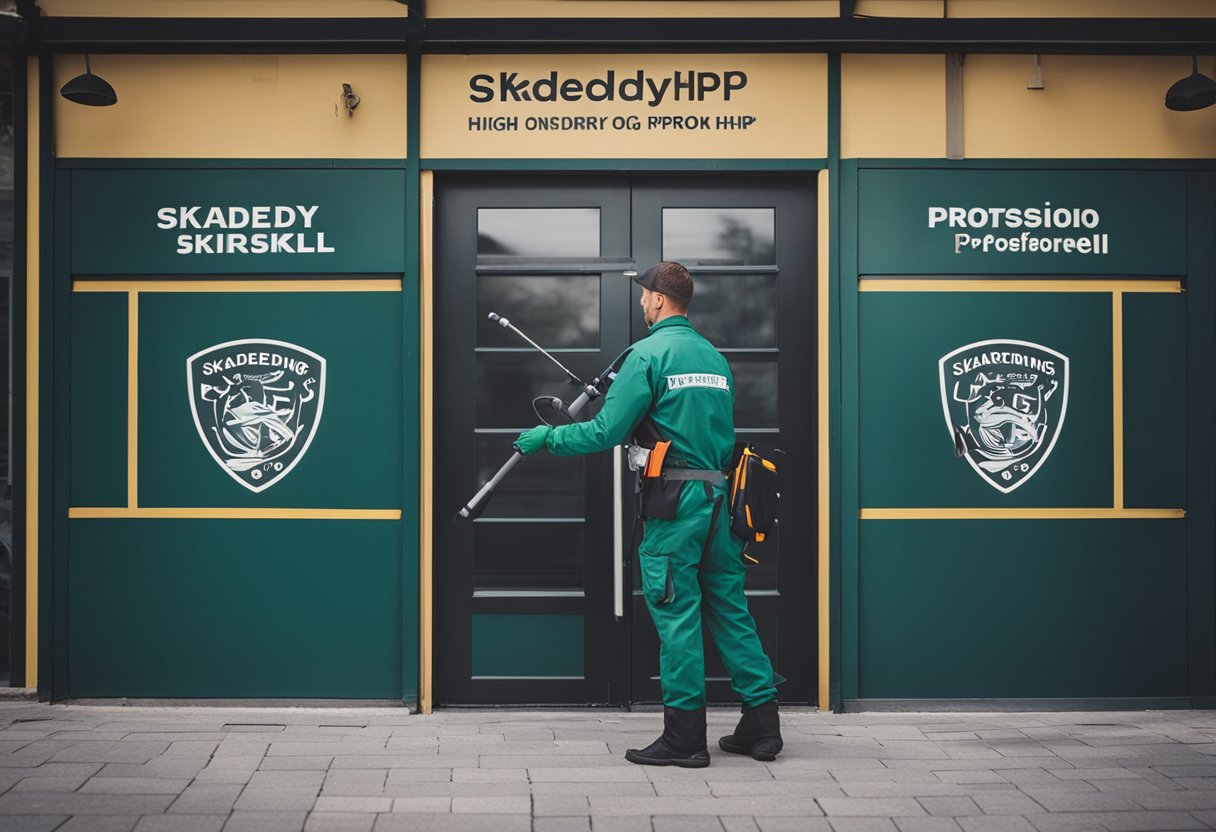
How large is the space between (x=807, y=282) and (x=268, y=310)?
2.89 metres

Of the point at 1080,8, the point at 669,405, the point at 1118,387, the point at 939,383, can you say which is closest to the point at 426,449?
the point at 669,405

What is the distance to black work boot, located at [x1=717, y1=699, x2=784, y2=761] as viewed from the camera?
17.2 feet

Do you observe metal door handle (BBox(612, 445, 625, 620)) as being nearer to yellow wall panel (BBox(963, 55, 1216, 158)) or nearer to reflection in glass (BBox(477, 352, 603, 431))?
reflection in glass (BBox(477, 352, 603, 431))

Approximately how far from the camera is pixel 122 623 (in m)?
6.38

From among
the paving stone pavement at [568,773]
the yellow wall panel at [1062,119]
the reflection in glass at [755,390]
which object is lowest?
the paving stone pavement at [568,773]

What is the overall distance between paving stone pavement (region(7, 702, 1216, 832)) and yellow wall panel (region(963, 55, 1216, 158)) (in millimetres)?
2992

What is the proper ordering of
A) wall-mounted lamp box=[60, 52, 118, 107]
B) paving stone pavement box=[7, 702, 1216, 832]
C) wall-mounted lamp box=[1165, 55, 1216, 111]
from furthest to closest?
wall-mounted lamp box=[1165, 55, 1216, 111] → wall-mounted lamp box=[60, 52, 118, 107] → paving stone pavement box=[7, 702, 1216, 832]

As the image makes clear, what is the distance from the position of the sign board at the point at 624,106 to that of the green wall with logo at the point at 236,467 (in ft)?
1.66

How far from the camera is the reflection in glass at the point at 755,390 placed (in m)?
6.53

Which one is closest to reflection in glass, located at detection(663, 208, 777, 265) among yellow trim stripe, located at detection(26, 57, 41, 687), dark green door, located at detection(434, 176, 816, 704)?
dark green door, located at detection(434, 176, 816, 704)

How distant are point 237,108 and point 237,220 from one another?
60cm

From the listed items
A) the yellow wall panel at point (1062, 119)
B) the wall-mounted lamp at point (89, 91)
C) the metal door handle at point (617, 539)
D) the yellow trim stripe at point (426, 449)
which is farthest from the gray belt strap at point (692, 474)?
the wall-mounted lamp at point (89, 91)

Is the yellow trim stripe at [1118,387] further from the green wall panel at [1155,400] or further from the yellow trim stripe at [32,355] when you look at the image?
the yellow trim stripe at [32,355]

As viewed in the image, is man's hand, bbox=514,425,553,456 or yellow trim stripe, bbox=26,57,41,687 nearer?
man's hand, bbox=514,425,553,456
